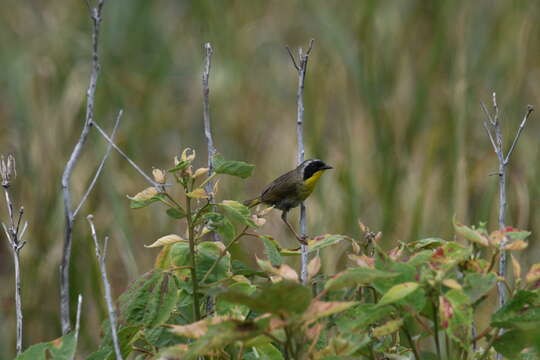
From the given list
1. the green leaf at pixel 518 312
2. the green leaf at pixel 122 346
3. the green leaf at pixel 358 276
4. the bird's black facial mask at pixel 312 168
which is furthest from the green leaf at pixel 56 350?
the bird's black facial mask at pixel 312 168

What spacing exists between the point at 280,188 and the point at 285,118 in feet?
7.77

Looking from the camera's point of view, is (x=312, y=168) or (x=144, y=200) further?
(x=312, y=168)

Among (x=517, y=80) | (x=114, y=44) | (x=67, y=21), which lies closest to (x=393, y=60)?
(x=517, y=80)

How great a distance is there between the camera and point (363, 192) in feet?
15.6

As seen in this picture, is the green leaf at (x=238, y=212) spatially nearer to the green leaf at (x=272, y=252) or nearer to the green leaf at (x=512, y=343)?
the green leaf at (x=272, y=252)

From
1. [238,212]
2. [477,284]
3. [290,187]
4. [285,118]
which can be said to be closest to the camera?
[477,284]

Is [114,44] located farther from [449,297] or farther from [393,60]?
[449,297]

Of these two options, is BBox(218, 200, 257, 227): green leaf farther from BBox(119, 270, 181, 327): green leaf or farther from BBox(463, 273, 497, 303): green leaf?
BBox(463, 273, 497, 303): green leaf

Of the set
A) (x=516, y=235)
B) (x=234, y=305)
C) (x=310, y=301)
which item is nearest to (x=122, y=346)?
(x=234, y=305)

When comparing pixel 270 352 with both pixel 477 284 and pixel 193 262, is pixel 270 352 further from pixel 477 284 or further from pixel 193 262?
pixel 477 284

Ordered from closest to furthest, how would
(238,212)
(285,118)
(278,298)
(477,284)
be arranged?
(278,298), (477,284), (238,212), (285,118)

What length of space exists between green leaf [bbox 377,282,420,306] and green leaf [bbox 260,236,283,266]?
331 mm

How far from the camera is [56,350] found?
1216mm

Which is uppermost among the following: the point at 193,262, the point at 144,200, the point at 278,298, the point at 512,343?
the point at 144,200
